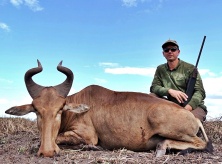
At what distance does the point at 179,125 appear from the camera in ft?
23.9

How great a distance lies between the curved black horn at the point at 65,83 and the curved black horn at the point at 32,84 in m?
0.43

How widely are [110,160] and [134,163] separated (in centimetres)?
40

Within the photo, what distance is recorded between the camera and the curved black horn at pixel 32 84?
7.73 m

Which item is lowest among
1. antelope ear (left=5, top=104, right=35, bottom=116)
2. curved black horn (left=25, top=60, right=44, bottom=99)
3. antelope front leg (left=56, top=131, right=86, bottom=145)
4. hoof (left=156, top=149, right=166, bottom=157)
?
hoof (left=156, top=149, right=166, bottom=157)

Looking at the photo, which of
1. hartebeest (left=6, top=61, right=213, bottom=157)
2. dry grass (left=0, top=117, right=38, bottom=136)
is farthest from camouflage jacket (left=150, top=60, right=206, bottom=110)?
dry grass (left=0, top=117, right=38, bottom=136)

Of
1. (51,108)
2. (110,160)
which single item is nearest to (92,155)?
(110,160)

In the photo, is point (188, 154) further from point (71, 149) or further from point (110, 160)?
point (71, 149)

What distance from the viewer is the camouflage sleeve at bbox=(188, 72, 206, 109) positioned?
9.19 meters

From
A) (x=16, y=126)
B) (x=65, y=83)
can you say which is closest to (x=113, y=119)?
(x=65, y=83)

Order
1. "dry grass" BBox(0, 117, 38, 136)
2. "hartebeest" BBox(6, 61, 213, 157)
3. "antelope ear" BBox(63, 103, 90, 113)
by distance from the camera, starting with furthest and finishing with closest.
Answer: "dry grass" BBox(0, 117, 38, 136)
"antelope ear" BBox(63, 103, 90, 113)
"hartebeest" BBox(6, 61, 213, 157)

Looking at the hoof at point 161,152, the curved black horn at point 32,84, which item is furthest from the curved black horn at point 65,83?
the hoof at point 161,152

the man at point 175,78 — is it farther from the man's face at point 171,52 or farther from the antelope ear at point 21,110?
the antelope ear at point 21,110

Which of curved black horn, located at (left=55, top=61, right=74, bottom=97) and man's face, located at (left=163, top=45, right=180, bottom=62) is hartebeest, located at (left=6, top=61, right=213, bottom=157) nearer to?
curved black horn, located at (left=55, top=61, right=74, bottom=97)

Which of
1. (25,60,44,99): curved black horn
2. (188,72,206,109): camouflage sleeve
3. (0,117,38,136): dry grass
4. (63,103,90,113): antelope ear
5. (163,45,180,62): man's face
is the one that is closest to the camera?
(63,103,90,113): antelope ear
